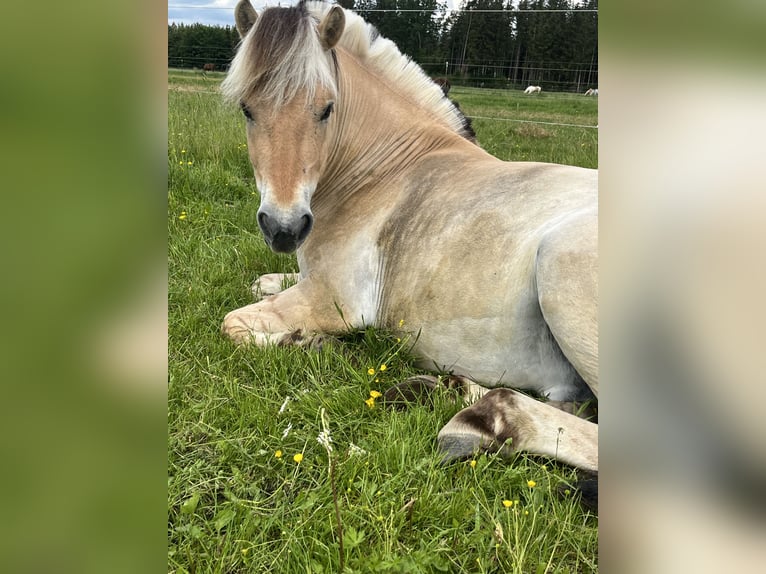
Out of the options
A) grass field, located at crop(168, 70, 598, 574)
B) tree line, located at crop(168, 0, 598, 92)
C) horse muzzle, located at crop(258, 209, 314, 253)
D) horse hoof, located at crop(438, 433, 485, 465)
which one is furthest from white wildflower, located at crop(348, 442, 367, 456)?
tree line, located at crop(168, 0, 598, 92)

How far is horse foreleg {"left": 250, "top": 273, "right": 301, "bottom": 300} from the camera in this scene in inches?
168

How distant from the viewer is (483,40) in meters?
11.4

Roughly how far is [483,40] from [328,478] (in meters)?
10.9

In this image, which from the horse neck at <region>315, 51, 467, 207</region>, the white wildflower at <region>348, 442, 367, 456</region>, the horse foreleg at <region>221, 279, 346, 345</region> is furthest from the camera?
the horse neck at <region>315, 51, 467, 207</region>

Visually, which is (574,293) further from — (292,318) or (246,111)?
(246,111)

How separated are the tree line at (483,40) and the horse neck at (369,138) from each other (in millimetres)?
6014

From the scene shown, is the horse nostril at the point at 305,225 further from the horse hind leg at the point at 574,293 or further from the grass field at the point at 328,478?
the horse hind leg at the point at 574,293

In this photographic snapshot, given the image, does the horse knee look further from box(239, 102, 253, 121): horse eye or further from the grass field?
box(239, 102, 253, 121): horse eye

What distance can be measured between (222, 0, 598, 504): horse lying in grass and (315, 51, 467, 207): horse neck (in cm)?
1

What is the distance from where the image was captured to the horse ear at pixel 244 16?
134 inches

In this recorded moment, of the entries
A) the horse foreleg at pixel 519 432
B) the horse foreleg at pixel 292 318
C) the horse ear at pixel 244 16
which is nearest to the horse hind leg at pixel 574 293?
the horse foreleg at pixel 519 432

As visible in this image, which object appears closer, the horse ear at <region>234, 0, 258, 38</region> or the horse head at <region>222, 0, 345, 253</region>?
the horse head at <region>222, 0, 345, 253</region>
